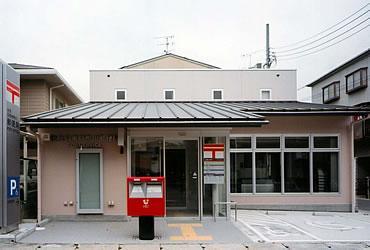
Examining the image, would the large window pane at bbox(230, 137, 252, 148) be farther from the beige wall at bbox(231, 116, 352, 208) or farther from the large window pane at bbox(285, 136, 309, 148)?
the large window pane at bbox(285, 136, 309, 148)

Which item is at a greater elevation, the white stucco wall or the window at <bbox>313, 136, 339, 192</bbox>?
the white stucco wall

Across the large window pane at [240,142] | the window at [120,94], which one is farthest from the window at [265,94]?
the window at [120,94]

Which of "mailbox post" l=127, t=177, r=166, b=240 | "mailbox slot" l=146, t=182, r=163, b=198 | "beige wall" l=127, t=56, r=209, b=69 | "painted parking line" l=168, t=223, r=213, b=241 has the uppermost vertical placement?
"beige wall" l=127, t=56, r=209, b=69

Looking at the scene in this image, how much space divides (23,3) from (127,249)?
351 inches

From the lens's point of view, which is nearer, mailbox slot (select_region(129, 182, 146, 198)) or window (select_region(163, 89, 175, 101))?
mailbox slot (select_region(129, 182, 146, 198))

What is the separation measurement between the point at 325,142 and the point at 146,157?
6981mm

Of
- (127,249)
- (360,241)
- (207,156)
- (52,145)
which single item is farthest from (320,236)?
(52,145)

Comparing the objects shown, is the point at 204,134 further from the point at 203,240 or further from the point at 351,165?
the point at 351,165

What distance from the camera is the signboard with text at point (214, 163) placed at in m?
12.3

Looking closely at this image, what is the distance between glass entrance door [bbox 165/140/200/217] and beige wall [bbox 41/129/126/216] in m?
1.29

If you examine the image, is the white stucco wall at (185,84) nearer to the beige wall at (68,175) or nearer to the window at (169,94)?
the window at (169,94)

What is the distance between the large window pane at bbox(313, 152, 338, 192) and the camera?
15.6m

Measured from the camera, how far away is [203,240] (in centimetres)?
961

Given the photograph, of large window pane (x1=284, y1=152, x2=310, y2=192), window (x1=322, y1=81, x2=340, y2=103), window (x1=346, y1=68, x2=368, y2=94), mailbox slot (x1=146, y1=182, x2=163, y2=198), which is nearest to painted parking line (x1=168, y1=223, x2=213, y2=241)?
mailbox slot (x1=146, y1=182, x2=163, y2=198)
